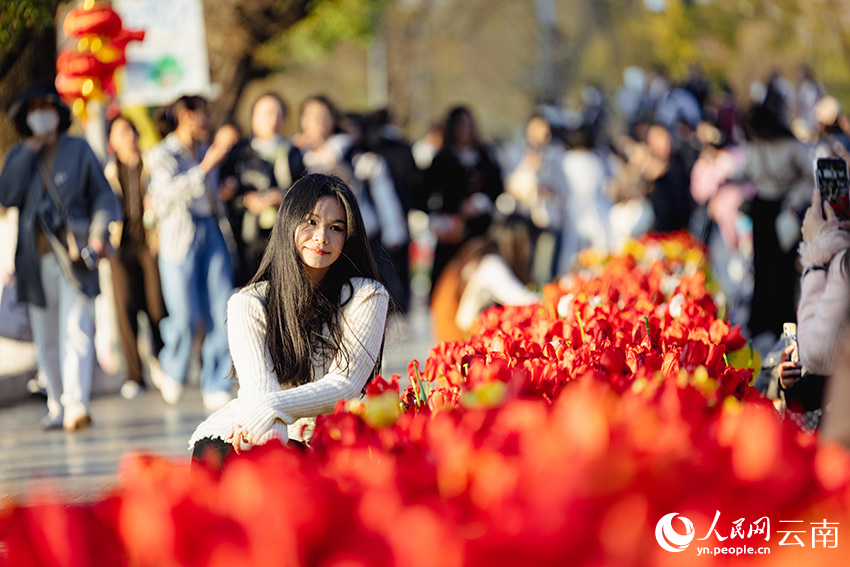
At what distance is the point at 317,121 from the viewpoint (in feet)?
32.7

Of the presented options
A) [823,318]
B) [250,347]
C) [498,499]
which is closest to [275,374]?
[250,347]

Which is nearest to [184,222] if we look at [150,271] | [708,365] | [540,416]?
[150,271]

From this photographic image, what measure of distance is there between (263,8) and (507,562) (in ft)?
58.5

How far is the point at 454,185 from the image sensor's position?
485 inches

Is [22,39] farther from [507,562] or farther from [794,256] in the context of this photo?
[507,562]

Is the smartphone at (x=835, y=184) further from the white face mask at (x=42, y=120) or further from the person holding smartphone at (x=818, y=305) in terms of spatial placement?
the white face mask at (x=42, y=120)

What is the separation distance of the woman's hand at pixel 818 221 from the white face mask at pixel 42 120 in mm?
5211

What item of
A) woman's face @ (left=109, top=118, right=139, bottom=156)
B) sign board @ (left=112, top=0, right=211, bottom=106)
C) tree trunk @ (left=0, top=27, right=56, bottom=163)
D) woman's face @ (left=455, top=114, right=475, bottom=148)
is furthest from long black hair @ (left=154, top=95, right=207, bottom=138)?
woman's face @ (left=455, top=114, right=475, bottom=148)

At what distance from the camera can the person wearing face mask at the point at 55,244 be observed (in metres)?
7.85

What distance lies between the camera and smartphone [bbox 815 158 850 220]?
13.9 feet

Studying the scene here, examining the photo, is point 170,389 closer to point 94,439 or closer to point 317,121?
point 94,439

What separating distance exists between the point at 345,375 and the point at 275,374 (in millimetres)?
222

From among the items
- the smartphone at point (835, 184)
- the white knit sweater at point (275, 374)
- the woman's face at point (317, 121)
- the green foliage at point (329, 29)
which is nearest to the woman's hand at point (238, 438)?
the white knit sweater at point (275, 374)

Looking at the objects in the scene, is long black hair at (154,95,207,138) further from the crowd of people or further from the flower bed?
the flower bed
